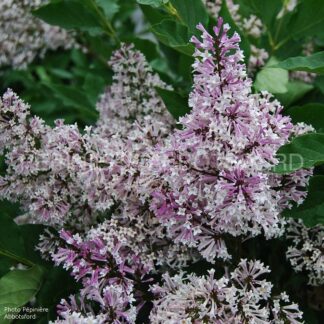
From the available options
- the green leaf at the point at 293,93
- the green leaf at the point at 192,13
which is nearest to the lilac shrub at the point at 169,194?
the green leaf at the point at 192,13

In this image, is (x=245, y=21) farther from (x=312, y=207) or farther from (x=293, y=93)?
(x=312, y=207)

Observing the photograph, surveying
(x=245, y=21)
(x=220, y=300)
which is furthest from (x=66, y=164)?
(x=245, y=21)

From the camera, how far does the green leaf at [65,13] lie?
101cm

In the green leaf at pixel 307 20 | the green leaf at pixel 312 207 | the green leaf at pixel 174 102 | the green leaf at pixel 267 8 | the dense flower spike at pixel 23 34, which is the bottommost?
the green leaf at pixel 312 207

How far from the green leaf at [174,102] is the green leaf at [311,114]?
0.15 metres

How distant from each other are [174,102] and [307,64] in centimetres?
21

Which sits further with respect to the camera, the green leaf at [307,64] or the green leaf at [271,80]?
the green leaf at [271,80]

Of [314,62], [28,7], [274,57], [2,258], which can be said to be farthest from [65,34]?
[314,62]

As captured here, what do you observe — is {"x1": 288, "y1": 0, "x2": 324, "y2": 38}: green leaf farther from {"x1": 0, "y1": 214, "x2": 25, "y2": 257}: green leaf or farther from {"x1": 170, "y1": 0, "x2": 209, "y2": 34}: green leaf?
{"x1": 0, "y1": 214, "x2": 25, "y2": 257}: green leaf

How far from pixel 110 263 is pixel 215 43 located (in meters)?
0.29

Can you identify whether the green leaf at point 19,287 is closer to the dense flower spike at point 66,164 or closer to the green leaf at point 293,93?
the dense flower spike at point 66,164

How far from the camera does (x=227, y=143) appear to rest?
645mm

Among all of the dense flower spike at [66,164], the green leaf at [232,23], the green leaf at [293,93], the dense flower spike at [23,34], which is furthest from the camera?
the dense flower spike at [23,34]

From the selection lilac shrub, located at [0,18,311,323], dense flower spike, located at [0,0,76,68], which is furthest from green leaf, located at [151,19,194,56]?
dense flower spike, located at [0,0,76,68]
